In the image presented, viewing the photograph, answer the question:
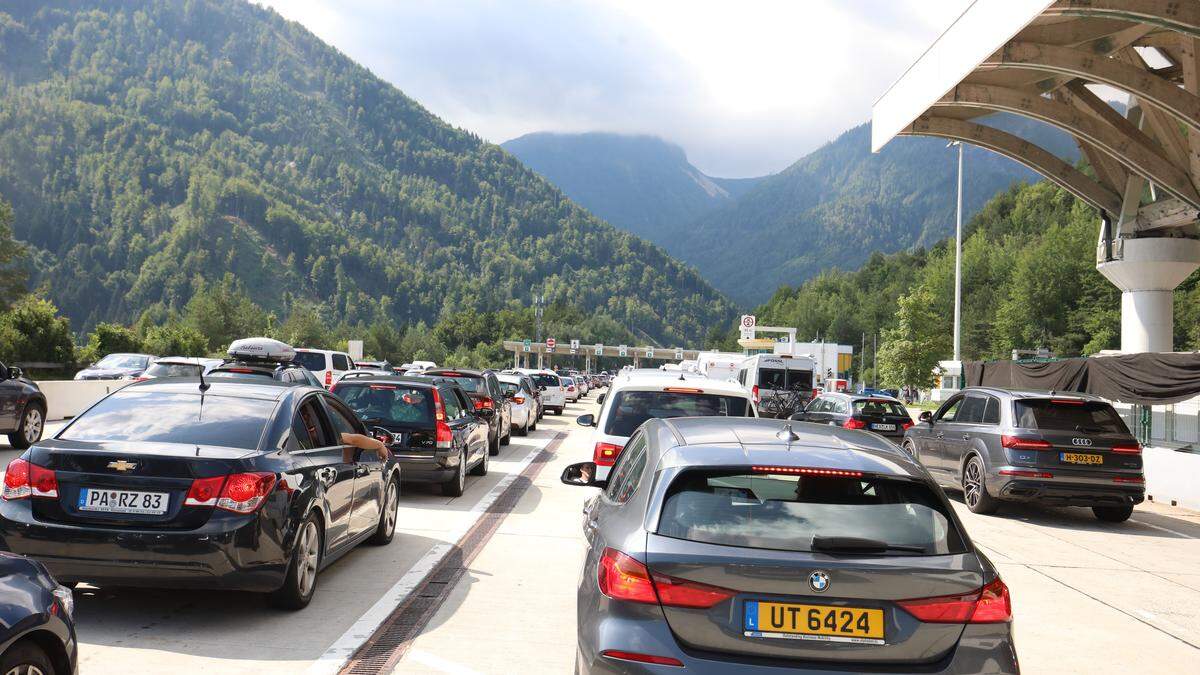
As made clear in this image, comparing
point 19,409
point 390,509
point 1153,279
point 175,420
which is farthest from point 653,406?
point 1153,279

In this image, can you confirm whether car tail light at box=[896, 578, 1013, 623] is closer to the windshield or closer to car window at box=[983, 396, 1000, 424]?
car window at box=[983, 396, 1000, 424]

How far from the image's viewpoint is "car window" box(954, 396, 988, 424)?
15.0 metres

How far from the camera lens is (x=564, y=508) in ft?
42.4

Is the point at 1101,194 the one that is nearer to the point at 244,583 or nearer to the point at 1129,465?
the point at 1129,465

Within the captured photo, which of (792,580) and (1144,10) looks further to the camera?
(1144,10)

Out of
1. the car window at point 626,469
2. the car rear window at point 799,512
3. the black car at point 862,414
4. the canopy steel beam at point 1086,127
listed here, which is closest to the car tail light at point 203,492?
the car window at point 626,469

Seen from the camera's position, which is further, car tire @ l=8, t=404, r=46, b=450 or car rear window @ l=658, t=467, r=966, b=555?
car tire @ l=8, t=404, r=46, b=450

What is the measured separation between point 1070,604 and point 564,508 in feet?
20.1

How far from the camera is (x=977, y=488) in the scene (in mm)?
14562

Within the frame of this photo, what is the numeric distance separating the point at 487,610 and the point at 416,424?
608cm

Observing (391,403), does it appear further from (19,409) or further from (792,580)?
(792,580)

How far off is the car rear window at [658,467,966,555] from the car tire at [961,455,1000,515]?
10.8 m

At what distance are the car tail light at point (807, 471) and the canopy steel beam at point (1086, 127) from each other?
24.1 m

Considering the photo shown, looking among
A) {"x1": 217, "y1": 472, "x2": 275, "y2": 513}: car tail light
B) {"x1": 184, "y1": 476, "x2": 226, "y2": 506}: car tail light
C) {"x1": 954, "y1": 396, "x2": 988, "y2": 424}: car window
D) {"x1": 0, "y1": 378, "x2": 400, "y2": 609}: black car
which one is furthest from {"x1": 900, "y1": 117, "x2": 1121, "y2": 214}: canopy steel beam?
{"x1": 184, "y1": 476, "x2": 226, "y2": 506}: car tail light
